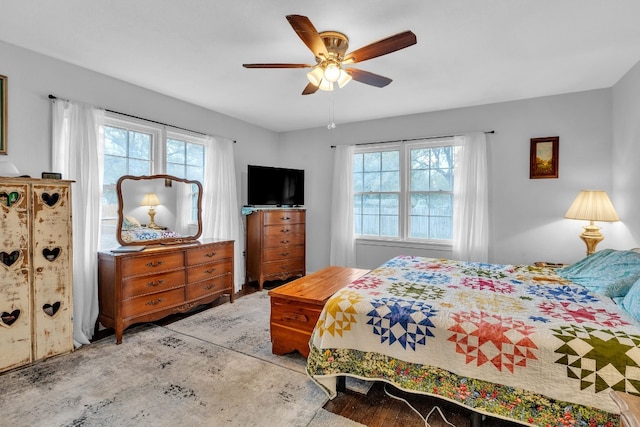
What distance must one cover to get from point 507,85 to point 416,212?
1.86 m

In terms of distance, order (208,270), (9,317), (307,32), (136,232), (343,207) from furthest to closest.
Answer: (343,207) < (208,270) < (136,232) < (9,317) < (307,32)

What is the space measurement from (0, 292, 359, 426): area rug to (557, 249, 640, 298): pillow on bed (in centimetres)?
186

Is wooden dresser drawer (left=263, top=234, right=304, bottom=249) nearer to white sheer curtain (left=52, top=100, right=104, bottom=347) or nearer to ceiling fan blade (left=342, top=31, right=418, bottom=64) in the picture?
white sheer curtain (left=52, top=100, right=104, bottom=347)

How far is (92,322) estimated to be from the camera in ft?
9.49

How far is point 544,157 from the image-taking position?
11.8 feet

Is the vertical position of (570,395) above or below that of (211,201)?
below

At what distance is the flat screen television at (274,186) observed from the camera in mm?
4488

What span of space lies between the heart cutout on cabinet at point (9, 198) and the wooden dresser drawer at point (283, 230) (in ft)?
8.61

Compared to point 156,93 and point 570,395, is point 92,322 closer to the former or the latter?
point 156,93

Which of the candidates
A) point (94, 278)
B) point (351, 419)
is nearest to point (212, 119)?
point (94, 278)

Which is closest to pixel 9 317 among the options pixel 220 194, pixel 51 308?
pixel 51 308

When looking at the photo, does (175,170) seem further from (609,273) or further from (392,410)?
(609,273)

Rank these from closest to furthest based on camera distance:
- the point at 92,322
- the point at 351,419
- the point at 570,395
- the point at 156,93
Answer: the point at 570,395, the point at 351,419, the point at 92,322, the point at 156,93

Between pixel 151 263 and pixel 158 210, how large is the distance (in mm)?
742
